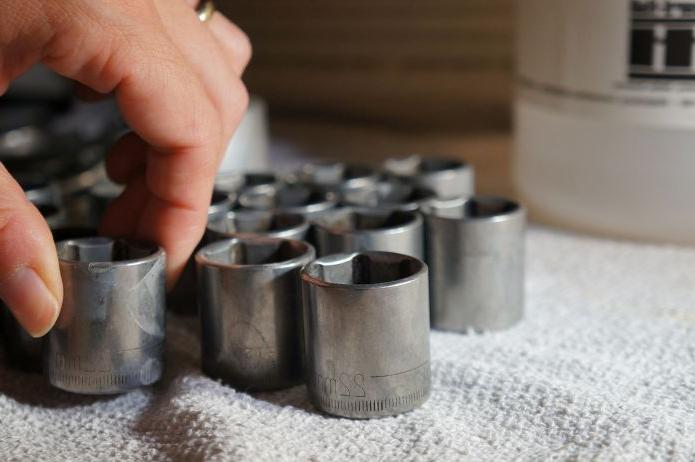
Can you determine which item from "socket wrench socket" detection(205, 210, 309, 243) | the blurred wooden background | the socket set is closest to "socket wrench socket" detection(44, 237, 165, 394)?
the socket set

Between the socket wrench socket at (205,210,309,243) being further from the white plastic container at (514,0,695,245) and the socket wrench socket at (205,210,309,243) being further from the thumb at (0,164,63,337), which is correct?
the white plastic container at (514,0,695,245)

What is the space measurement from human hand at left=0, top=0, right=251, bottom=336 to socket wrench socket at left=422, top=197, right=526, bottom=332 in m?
0.14

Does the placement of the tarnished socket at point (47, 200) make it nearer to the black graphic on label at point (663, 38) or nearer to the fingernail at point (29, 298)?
the fingernail at point (29, 298)

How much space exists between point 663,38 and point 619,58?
0.12ft

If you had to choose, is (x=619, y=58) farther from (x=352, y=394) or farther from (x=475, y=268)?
(x=352, y=394)

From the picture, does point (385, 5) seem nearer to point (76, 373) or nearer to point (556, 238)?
point (556, 238)

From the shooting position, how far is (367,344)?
454 millimetres

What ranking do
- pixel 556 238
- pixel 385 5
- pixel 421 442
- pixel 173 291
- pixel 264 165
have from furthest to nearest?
1. pixel 385 5
2. pixel 264 165
3. pixel 556 238
4. pixel 173 291
5. pixel 421 442

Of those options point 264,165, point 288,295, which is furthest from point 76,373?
point 264,165

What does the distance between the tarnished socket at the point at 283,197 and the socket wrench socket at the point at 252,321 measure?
0.15 m

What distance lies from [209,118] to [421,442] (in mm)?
188

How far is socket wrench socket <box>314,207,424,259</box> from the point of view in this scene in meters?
0.55

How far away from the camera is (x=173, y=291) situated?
0.62m

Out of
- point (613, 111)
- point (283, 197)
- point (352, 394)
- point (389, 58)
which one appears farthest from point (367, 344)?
point (389, 58)
